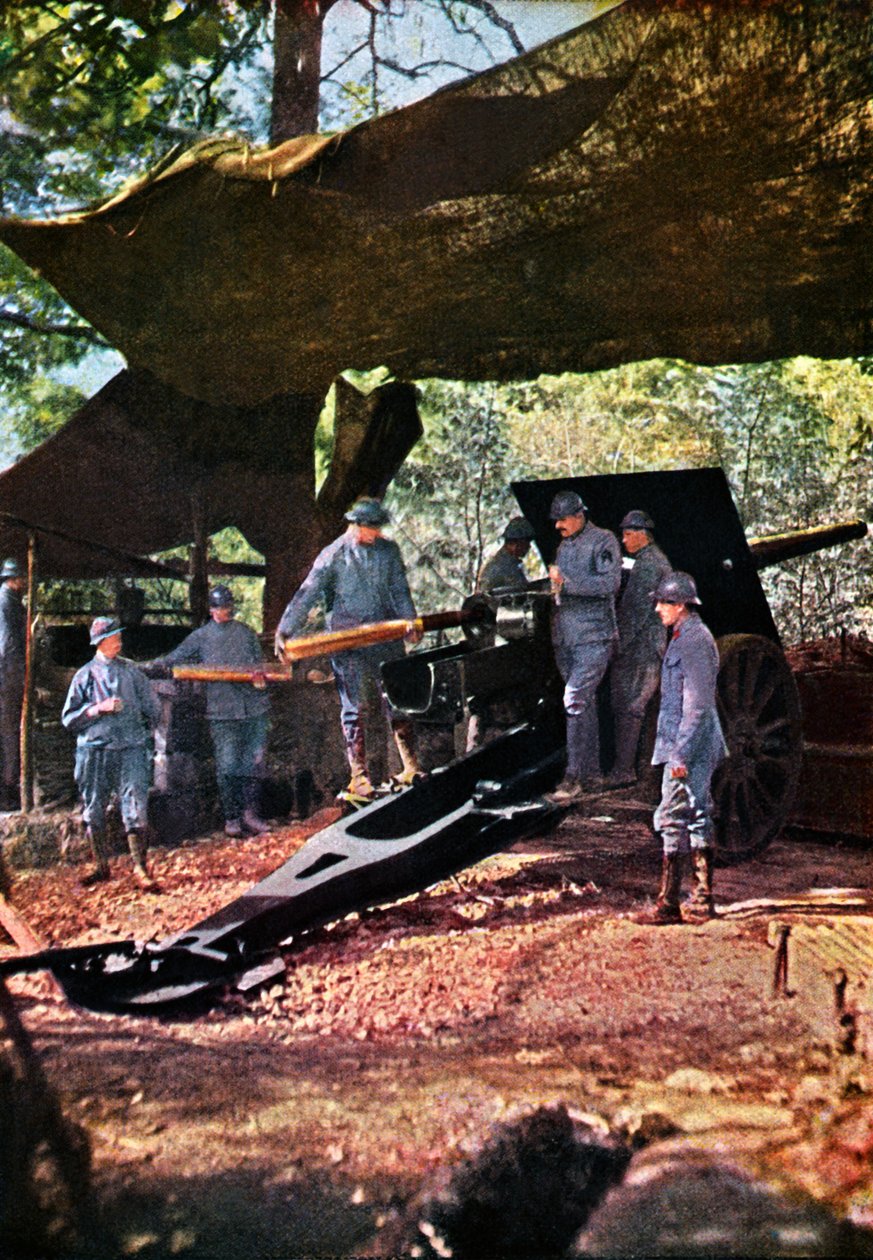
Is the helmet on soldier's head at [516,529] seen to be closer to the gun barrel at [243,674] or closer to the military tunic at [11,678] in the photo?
the gun barrel at [243,674]

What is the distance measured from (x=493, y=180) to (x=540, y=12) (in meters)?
0.62

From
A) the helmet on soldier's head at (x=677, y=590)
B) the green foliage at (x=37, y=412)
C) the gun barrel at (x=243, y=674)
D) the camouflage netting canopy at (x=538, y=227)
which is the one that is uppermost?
the camouflage netting canopy at (x=538, y=227)

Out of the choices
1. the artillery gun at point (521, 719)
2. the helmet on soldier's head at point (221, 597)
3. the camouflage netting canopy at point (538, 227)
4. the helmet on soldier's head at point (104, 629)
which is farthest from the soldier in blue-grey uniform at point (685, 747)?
the helmet on soldier's head at point (104, 629)

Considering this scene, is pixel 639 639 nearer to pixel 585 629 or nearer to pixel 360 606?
pixel 585 629

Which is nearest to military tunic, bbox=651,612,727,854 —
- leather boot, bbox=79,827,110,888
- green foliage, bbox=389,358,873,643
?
green foliage, bbox=389,358,873,643

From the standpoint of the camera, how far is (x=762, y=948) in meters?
3.45

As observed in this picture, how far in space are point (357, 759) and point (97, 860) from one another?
1.00 metres

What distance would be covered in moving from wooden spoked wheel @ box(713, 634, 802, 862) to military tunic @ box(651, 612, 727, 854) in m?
0.13

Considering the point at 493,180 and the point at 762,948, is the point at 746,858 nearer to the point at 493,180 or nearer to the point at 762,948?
the point at 762,948

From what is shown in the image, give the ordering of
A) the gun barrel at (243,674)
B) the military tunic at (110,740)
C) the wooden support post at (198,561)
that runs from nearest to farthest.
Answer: the military tunic at (110,740) → the gun barrel at (243,674) → the wooden support post at (198,561)

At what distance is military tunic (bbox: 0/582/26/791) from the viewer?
3.77m

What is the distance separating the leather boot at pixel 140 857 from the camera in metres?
3.62

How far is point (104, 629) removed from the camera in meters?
3.80

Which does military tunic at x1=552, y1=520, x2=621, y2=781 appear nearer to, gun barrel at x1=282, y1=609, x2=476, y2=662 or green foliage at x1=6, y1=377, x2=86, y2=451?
gun barrel at x1=282, y1=609, x2=476, y2=662
